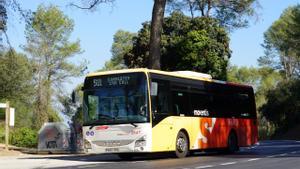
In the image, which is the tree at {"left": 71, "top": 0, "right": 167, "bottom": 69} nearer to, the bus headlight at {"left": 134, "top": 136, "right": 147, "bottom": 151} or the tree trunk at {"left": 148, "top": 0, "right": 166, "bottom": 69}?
the tree trunk at {"left": 148, "top": 0, "right": 166, "bottom": 69}

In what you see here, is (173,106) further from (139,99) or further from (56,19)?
(56,19)

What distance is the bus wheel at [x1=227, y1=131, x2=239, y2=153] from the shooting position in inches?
959

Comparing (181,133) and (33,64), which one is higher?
(33,64)

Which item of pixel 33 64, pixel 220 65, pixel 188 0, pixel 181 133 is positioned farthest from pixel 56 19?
pixel 181 133

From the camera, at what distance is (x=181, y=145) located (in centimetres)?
2102

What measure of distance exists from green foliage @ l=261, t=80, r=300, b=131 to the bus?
43855mm

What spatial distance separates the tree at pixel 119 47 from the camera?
278 feet

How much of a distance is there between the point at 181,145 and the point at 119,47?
223 feet

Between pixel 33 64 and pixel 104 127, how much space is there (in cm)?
4580

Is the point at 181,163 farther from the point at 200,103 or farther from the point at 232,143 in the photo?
the point at 232,143

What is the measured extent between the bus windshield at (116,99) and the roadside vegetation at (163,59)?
2.46 feet

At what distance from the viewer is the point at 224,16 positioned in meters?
51.1

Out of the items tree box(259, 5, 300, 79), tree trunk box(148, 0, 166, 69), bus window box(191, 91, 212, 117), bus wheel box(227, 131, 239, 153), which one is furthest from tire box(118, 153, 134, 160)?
tree box(259, 5, 300, 79)

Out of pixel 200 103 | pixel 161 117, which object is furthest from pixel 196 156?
pixel 161 117
